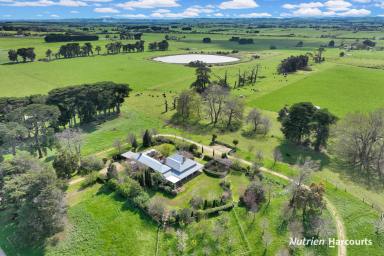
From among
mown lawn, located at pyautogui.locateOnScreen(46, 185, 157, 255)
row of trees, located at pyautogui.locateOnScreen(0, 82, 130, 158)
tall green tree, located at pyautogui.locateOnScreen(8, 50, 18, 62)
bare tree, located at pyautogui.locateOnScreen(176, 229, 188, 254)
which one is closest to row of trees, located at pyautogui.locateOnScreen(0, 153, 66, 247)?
mown lawn, located at pyautogui.locateOnScreen(46, 185, 157, 255)

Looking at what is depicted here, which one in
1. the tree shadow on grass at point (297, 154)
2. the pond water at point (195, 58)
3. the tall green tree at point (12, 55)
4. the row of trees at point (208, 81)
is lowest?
the tree shadow on grass at point (297, 154)

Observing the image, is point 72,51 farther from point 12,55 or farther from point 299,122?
point 299,122

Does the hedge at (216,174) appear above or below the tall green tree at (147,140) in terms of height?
below

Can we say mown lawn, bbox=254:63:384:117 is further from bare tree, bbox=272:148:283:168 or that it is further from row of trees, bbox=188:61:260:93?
bare tree, bbox=272:148:283:168

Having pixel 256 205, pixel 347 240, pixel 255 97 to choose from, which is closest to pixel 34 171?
pixel 256 205

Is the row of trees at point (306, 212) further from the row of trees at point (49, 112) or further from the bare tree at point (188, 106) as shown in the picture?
the row of trees at point (49, 112)

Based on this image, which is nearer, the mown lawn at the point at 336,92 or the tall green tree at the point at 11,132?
the tall green tree at the point at 11,132

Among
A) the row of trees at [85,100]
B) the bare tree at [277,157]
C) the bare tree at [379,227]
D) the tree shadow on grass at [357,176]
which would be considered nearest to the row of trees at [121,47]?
the row of trees at [85,100]
